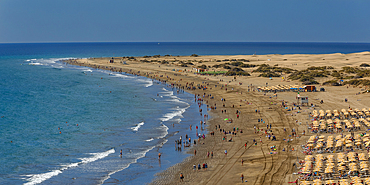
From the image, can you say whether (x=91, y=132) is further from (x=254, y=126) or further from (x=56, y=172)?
(x=254, y=126)

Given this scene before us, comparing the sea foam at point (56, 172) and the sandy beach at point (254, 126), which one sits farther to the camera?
the sandy beach at point (254, 126)

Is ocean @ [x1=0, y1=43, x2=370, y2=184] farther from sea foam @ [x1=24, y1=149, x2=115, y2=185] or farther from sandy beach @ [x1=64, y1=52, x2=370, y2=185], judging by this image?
sandy beach @ [x1=64, y1=52, x2=370, y2=185]

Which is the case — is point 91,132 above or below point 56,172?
above

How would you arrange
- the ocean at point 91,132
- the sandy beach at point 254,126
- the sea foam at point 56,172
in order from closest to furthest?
the sea foam at point 56,172
the sandy beach at point 254,126
the ocean at point 91,132

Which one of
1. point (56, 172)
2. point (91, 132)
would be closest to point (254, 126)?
point (91, 132)

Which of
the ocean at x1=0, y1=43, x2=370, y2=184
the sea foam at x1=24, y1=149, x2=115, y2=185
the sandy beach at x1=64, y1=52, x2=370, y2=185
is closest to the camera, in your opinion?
the sea foam at x1=24, y1=149, x2=115, y2=185

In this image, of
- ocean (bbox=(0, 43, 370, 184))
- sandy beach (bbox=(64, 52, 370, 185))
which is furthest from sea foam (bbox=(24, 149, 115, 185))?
sandy beach (bbox=(64, 52, 370, 185))

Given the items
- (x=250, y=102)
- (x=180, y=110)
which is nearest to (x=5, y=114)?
(x=180, y=110)

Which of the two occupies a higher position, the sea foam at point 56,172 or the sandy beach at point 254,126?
the sandy beach at point 254,126

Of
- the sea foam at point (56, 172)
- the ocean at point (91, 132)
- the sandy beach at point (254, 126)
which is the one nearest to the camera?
the sea foam at point (56, 172)

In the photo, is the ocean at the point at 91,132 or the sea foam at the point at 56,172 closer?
the sea foam at the point at 56,172

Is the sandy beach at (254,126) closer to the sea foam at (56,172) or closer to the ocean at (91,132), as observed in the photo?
the ocean at (91,132)

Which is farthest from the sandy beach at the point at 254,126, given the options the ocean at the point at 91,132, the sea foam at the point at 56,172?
the sea foam at the point at 56,172

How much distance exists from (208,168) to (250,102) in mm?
29901
